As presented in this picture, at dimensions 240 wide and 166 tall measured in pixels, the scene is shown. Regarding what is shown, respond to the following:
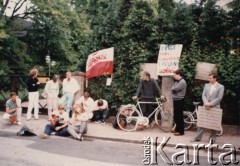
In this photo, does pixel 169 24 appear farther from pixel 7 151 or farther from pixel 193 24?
pixel 7 151

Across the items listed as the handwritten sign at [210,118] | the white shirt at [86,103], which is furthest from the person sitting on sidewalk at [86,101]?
the handwritten sign at [210,118]

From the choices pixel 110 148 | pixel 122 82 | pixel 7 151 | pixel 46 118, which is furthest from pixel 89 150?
pixel 46 118

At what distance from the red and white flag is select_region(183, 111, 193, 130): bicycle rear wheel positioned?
11.3ft

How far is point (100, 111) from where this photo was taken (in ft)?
46.1

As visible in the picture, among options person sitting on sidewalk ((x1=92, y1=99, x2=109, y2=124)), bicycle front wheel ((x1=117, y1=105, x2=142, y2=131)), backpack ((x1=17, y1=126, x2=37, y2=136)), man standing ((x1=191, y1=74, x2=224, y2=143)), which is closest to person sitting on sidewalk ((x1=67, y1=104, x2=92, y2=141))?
backpack ((x1=17, y1=126, x2=37, y2=136))

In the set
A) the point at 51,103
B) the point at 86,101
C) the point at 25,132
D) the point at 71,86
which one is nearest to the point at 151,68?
the point at 86,101

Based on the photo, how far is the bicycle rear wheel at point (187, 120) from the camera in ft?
41.0

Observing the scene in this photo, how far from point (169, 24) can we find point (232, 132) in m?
4.30

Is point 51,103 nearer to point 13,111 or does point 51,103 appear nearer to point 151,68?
point 13,111

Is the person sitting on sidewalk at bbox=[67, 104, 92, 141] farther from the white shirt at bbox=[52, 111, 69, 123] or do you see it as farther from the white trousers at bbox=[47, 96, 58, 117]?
the white trousers at bbox=[47, 96, 58, 117]

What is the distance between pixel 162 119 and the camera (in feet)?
41.5

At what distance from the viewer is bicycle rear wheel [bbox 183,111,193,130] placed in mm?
12510

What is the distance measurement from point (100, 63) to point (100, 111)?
74.5 inches

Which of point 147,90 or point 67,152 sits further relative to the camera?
point 147,90
